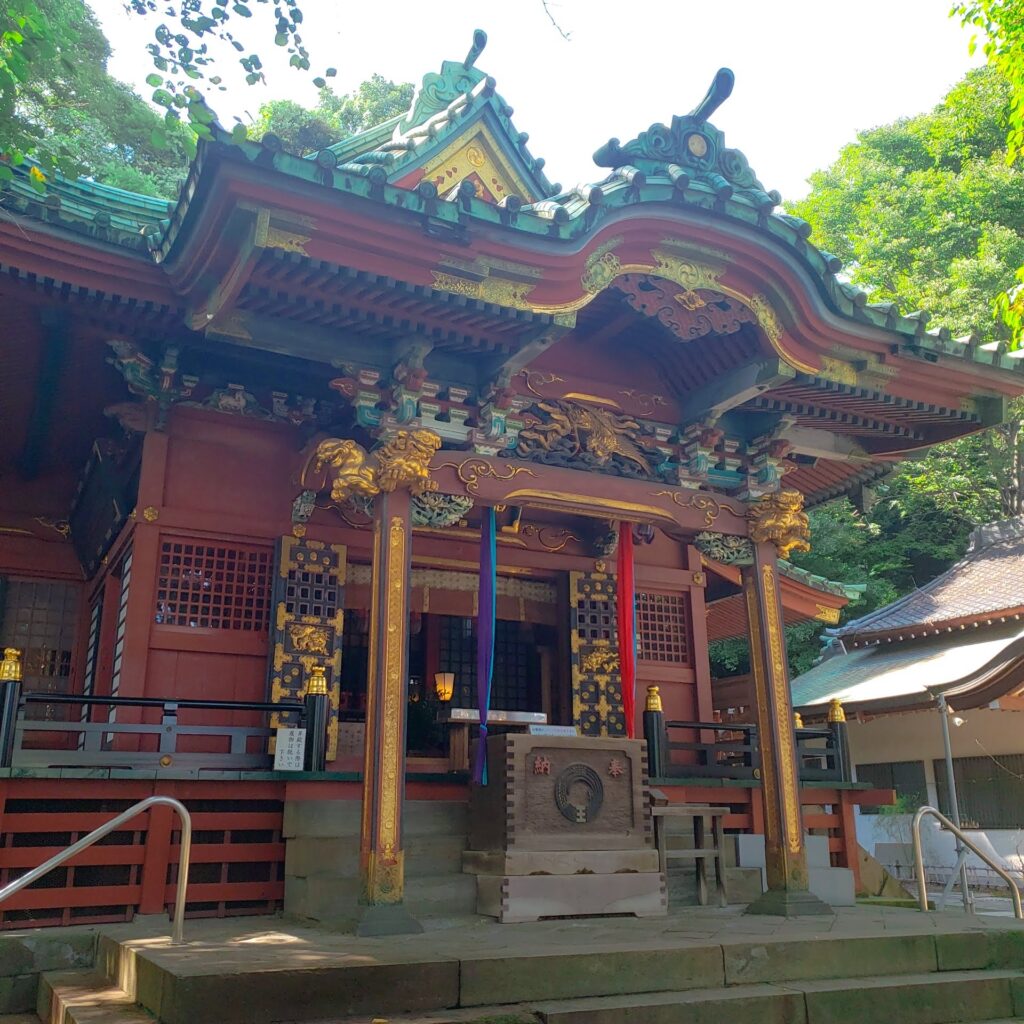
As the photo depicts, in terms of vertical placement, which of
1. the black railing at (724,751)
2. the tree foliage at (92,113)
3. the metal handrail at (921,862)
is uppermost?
the tree foliage at (92,113)

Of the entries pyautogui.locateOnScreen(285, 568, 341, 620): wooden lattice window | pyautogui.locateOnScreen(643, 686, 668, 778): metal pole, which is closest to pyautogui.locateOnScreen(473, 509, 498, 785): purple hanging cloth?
pyautogui.locateOnScreen(285, 568, 341, 620): wooden lattice window

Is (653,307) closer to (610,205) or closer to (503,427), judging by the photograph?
(610,205)

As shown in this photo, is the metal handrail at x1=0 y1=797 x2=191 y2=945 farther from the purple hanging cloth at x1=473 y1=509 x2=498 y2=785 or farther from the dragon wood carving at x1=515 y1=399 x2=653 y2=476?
the dragon wood carving at x1=515 y1=399 x2=653 y2=476

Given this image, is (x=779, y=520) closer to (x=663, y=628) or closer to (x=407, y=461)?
(x=663, y=628)

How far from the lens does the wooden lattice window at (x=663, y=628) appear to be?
33.4ft

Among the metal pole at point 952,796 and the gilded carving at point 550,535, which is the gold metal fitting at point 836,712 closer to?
the metal pole at point 952,796

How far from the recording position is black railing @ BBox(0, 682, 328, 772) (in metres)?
6.32

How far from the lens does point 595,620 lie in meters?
9.81

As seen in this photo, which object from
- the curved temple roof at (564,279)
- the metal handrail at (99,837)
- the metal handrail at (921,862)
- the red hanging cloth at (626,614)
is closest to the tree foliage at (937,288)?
the red hanging cloth at (626,614)

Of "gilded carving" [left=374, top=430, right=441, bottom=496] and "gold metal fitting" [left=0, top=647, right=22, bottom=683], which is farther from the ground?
"gilded carving" [left=374, top=430, right=441, bottom=496]

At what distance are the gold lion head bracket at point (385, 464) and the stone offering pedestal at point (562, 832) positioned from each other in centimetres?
190

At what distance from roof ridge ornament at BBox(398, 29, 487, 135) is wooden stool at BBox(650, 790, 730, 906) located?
843 centimetres

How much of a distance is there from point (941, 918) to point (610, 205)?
5.09 m

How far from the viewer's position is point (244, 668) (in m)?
8.06
